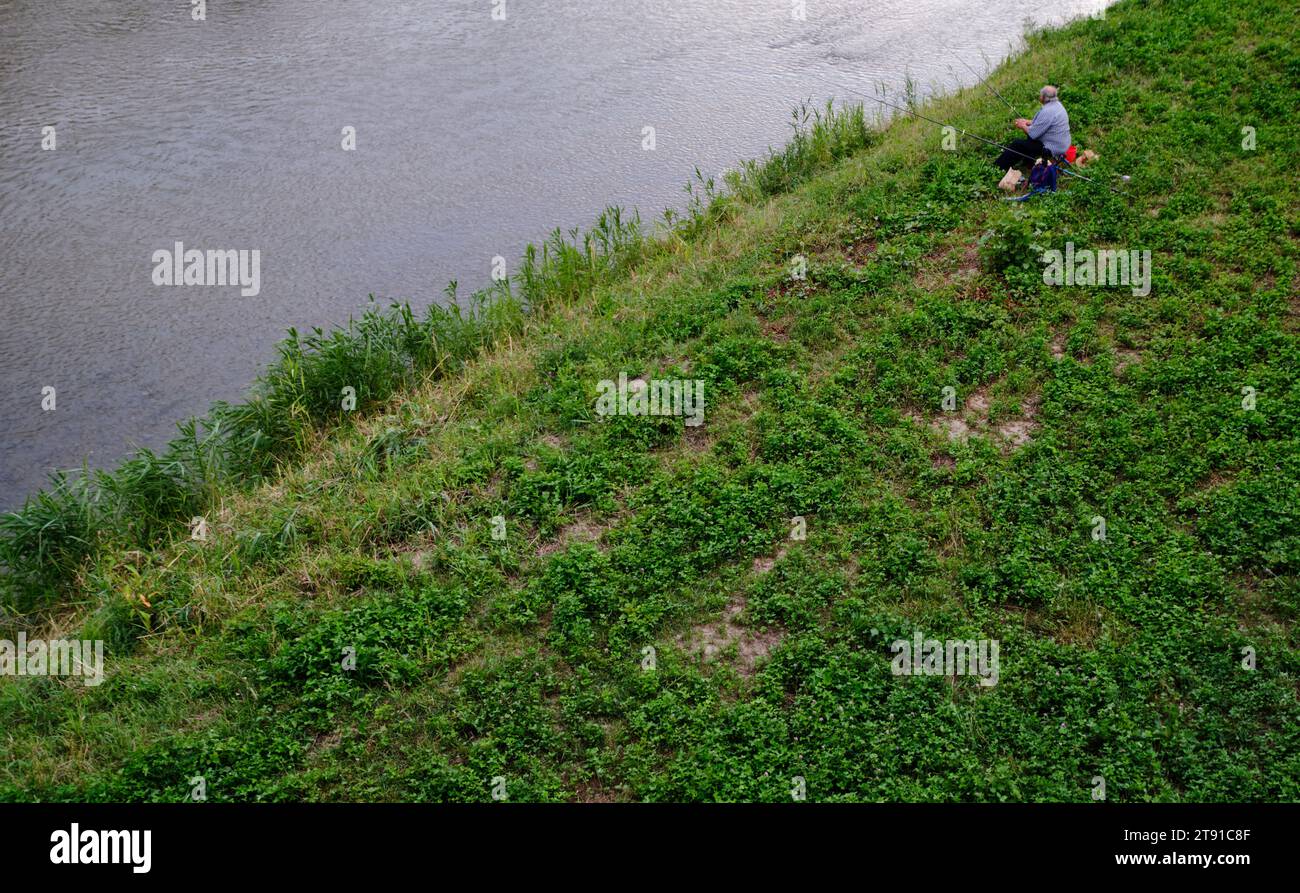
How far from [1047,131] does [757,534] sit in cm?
755

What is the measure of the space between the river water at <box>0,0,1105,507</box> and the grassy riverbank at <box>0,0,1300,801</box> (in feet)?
5.02

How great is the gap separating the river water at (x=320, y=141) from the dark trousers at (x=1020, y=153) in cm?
173

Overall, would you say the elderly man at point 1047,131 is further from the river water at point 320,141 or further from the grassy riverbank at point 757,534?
the river water at point 320,141

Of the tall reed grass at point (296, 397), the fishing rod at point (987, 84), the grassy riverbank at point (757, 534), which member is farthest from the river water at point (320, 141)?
the grassy riverbank at point (757, 534)

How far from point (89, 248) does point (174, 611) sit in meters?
7.85

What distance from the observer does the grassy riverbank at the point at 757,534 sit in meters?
6.56

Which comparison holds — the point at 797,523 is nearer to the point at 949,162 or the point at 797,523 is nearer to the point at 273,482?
the point at 273,482

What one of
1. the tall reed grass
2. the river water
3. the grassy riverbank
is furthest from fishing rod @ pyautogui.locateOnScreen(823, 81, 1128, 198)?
the tall reed grass

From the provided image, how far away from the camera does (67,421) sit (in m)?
10.9

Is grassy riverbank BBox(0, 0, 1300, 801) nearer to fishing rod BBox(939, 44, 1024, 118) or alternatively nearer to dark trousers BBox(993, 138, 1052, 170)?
dark trousers BBox(993, 138, 1052, 170)

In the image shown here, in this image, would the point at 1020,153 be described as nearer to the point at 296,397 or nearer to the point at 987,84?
the point at 987,84

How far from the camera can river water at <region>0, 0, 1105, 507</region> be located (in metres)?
12.0
